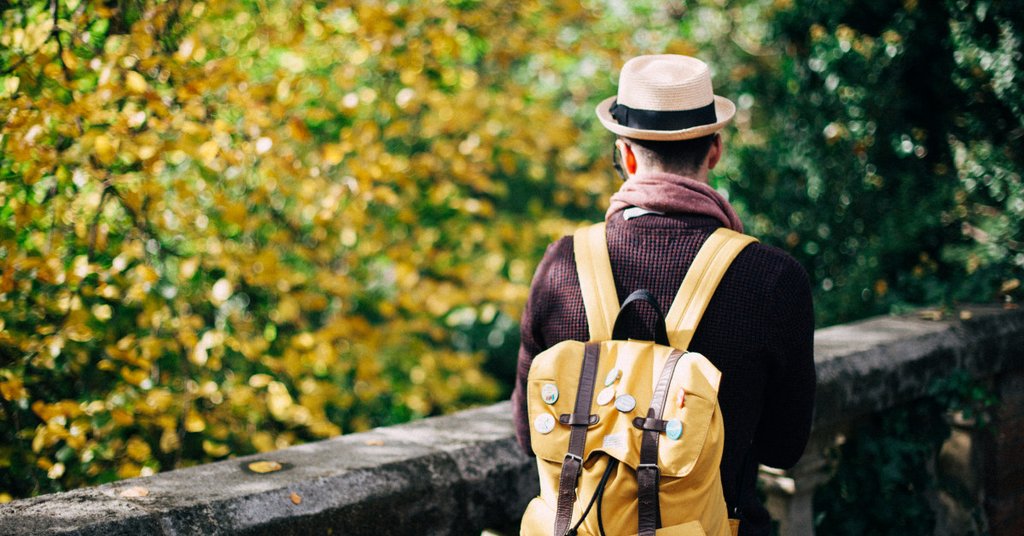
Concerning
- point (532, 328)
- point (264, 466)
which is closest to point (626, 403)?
point (532, 328)

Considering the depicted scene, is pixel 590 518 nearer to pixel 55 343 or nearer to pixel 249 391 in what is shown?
pixel 55 343

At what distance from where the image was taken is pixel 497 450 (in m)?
2.33

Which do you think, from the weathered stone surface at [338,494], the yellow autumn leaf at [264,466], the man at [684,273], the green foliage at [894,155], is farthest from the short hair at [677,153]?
the green foliage at [894,155]

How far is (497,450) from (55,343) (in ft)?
5.55

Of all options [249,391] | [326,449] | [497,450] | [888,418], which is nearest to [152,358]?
[249,391]

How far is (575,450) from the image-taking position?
1719mm

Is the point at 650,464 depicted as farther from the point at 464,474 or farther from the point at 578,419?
the point at 464,474

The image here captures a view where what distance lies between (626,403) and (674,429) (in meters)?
0.10

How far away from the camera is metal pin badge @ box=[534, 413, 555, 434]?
1756 millimetres

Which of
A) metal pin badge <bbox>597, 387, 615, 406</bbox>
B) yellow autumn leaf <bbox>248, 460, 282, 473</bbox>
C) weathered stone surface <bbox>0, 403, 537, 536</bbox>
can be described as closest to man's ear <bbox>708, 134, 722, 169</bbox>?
metal pin badge <bbox>597, 387, 615, 406</bbox>

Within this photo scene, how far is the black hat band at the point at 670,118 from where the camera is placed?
6.20ft

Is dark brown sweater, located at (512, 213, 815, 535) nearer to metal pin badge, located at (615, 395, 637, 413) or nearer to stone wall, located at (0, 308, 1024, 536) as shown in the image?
metal pin badge, located at (615, 395, 637, 413)

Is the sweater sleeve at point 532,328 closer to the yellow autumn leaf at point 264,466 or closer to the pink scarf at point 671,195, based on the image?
the pink scarf at point 671,195

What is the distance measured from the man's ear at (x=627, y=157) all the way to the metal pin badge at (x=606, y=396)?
0.54 meters
